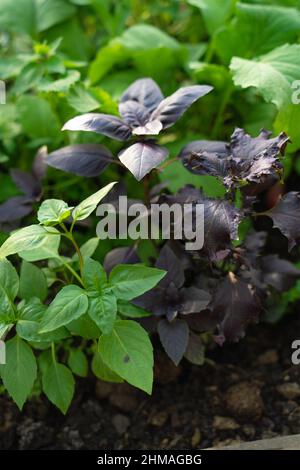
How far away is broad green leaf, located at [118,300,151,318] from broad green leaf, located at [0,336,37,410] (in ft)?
0.70

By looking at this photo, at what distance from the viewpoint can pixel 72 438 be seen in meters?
1.35

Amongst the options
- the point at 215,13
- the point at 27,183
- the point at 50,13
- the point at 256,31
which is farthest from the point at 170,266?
the point at 50,13

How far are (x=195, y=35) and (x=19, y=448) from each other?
151 cm

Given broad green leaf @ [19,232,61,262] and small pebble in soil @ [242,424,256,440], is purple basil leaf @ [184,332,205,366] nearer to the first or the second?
small pebble in soil @ [242,424,256,440]

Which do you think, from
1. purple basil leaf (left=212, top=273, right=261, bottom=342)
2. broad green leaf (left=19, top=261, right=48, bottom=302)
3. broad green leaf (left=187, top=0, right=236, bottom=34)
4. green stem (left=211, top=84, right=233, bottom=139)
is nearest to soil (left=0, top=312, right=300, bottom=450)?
purple basil leaf (left=212, top=273, right=261, bottom=342)

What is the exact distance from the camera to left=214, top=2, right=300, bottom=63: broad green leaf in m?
1.62

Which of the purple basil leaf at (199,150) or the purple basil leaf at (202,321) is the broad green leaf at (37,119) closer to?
the purple basil leaf at (199,150)

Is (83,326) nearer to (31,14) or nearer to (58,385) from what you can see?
(58,385)

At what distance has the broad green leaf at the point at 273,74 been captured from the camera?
1.33 meters

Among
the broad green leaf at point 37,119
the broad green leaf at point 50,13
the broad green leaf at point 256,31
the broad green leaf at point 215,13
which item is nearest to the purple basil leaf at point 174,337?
the broad green leaf at point 37,119

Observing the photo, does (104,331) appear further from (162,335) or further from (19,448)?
(19,448)

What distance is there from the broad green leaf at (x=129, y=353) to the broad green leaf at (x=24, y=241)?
218 millimetres
